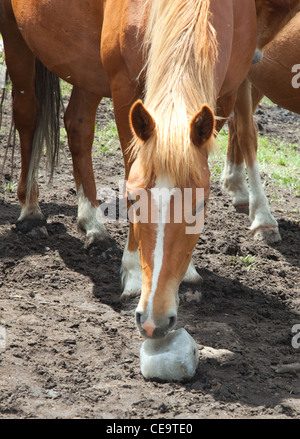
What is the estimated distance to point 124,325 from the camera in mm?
3793

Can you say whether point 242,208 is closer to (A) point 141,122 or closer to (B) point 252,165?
(B) point 252,165

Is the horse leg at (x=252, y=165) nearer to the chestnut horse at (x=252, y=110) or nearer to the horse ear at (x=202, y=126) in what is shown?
the chestnut horse at (x=252, y=110)

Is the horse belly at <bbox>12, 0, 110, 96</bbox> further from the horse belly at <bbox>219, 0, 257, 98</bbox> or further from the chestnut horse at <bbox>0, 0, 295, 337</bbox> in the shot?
the horse belly at <bbox>219, 0, 257, 98</bbox>

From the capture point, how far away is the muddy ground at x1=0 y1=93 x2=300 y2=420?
2982 mm

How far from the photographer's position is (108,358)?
3385 mm

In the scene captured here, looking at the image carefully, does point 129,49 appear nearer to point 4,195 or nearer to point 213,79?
point 213,79

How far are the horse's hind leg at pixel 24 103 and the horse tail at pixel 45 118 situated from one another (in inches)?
2.2

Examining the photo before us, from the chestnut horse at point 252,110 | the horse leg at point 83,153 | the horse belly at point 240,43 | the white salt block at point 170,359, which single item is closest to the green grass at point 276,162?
the chestnut horse at point 252,110

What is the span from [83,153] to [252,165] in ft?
4.90

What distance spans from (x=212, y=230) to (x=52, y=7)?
220 centimetres

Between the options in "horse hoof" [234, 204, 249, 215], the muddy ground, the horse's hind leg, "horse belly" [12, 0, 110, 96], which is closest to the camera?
the muddy ground

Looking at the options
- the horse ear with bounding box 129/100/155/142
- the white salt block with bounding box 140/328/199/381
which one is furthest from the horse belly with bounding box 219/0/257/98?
the white salt block with bounding box 140/328/199/381

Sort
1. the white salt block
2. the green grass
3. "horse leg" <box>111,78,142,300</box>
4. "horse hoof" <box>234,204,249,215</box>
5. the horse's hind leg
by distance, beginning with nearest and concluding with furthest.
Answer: the white salt block
"horse leg" <box>111,78,142,300</box>
the horse's hind leg
"horse hoof" <box>234,204,249,215</box>
the green grass

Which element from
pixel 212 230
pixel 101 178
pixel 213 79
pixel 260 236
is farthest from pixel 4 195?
pixel 213 79
